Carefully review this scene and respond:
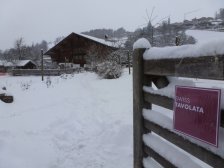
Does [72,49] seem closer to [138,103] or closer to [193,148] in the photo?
[138,103]

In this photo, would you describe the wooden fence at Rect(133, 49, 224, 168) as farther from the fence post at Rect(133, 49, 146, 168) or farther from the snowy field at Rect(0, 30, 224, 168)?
the snowy field at Rect(0, 30, 224, 168)

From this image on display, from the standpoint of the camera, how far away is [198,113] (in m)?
2.22

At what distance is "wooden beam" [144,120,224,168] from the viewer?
2142 millimetres

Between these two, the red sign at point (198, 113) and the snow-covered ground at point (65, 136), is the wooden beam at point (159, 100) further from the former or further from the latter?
the snow-covered ground at point (65, 136)

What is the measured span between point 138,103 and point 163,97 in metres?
0.66

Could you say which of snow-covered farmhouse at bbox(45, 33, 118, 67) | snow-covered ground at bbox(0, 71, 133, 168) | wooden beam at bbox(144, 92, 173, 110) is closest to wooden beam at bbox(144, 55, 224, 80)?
wooden beam at bbox(144, 92, 173, 110)

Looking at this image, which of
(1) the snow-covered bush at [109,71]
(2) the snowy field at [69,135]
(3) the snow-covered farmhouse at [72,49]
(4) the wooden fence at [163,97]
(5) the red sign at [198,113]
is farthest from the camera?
(3) the snow-covered farmhouse at [72,49]

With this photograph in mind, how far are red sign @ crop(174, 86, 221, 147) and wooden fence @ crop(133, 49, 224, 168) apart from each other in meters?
0.08

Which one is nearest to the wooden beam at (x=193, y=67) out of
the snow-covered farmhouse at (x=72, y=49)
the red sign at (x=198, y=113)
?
the red sign at (x=198, y=113)

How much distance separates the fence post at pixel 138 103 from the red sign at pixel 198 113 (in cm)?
96

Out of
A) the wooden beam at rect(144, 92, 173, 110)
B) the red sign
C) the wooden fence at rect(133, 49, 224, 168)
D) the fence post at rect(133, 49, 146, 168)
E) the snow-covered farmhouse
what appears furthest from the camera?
the snow-covered farmhouse

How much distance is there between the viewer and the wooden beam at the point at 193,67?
6.84 ft

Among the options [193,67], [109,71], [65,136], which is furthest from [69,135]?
[109,71]

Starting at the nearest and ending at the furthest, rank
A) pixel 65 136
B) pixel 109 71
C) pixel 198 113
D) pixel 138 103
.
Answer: pixel 198 113, pixel 138 103, pixel 65 136, pixel 109 71
